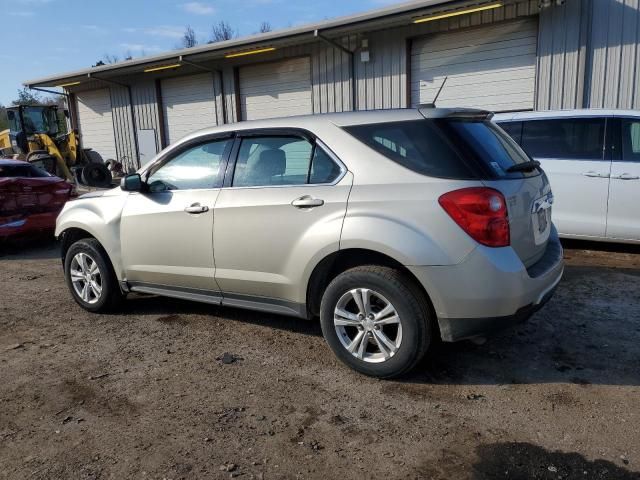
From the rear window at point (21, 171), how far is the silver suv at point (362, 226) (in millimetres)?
4863

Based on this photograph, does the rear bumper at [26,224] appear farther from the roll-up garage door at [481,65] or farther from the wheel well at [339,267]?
the roll-up garage door at [481,65]

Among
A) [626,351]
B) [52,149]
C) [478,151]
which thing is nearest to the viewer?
[478,151]

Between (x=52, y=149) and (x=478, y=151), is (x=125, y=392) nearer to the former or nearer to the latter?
(x=478, y=151)

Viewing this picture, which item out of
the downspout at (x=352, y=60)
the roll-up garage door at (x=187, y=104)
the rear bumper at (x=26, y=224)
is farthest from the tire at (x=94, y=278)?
the roll-up garage door at (x=187, y=104)

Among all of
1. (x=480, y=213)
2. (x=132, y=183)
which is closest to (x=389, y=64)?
(x=132, y=183)

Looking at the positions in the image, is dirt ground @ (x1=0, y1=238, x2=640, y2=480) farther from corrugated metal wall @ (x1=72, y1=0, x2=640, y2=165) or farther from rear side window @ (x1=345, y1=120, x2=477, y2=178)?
corrugated metal wall @ (x1=72, y1=0, x2=640, y2=165)

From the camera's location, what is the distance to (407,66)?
11719 mm

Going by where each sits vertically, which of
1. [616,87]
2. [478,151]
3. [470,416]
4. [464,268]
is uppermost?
[616,87]

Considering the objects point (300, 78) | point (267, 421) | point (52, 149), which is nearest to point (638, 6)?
point (300, 78)

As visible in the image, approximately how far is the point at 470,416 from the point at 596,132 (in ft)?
15.4

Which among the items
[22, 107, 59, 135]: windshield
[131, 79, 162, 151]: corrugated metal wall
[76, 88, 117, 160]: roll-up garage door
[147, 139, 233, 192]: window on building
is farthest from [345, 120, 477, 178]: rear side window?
[22, 107, 59, 135]: windshield

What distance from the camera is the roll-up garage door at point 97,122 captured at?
19.3 m

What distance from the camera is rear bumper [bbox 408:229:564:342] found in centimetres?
312

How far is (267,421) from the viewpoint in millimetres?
3090
